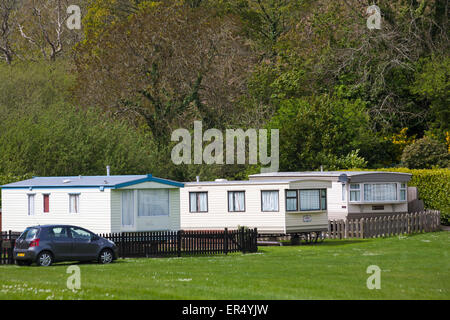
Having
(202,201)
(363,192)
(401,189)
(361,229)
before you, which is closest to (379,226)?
(361,229)

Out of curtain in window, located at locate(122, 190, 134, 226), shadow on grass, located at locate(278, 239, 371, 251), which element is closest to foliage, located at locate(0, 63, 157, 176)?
curtain in window, located at locate(122, 190, 134, 226)

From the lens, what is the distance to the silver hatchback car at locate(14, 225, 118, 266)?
89.5 feet

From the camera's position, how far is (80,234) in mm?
28547

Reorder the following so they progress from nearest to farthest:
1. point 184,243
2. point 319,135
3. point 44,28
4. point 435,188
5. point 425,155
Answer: point 184,243 → point 435,188 → point 425,155 → point 319,135 → point 44,28

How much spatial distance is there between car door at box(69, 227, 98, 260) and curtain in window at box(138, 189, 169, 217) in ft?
21.4

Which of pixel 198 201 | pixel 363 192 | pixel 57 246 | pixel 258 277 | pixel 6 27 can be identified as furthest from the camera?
pixel 6 27

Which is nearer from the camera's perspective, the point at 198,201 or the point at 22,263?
the point at 22,263

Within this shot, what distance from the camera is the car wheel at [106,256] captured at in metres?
28.9

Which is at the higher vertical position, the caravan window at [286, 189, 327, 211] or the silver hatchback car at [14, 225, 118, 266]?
the caravan window at [286, 189, 327, 211]

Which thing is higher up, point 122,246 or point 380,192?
point 380,192

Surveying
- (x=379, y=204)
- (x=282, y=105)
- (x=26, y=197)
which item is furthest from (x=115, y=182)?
(x=282, y=105)

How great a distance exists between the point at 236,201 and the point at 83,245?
494 inches

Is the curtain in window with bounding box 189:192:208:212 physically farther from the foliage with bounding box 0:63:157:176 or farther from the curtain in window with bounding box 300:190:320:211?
the foliage with bounding box 0:63:157:176

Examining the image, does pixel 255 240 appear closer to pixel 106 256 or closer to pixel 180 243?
pixel 180 243
